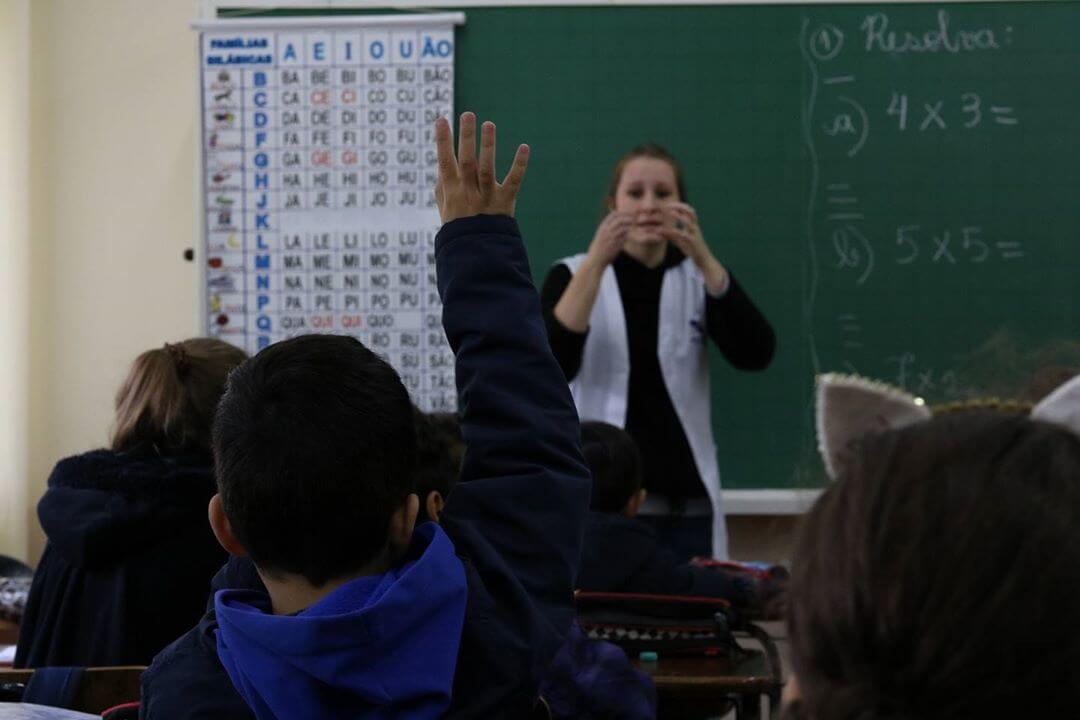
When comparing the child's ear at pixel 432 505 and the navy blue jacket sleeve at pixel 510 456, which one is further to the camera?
the child's ear at pixel 432 505

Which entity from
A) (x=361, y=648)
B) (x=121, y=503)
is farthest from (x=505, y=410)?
(x=121, y=503)

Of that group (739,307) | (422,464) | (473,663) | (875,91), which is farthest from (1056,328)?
(473,663)

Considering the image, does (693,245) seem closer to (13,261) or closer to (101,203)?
(101,203)

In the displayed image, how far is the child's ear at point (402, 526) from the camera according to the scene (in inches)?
42.8

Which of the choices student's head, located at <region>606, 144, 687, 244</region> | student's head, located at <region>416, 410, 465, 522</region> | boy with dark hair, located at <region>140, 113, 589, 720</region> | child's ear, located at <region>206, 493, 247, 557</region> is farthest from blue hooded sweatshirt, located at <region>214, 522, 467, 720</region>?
student's head, located at <region>606, 144, 687, 244</region>

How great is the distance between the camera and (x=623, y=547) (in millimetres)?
2162

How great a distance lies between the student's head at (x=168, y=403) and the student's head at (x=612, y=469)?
73cm

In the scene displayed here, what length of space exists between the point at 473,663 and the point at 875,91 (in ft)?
9.74

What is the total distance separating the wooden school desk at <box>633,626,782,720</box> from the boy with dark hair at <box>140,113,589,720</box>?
2.54ft

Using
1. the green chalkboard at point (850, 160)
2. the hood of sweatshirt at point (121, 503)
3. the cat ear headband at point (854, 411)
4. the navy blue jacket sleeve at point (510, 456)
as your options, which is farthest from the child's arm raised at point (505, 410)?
the green chalkboard at point (850, 160)

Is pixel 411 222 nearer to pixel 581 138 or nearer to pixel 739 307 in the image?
pixel 581 138

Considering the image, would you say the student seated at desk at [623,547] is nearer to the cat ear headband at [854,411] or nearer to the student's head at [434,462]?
the student's head at [434,462]

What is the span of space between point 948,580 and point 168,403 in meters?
1.47

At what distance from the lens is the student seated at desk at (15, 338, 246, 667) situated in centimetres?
174
